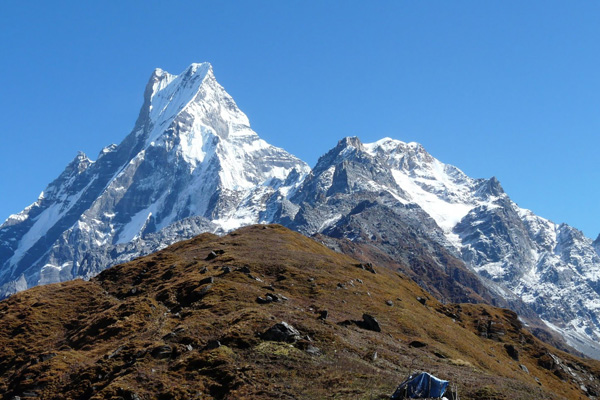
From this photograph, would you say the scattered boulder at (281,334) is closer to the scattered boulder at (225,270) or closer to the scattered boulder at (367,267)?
the scattered boulder at (225,270)

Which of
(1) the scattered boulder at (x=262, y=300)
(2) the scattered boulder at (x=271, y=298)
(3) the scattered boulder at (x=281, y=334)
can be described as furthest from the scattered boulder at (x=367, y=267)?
(3) the scattered boulder at (x=281, y=334)

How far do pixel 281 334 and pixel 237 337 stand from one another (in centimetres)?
472

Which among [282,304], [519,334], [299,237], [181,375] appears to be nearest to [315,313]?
[282,304]

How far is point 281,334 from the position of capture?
6625cm

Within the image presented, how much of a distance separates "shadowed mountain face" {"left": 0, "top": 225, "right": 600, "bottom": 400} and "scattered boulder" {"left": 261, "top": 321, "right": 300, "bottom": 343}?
4.9 inches

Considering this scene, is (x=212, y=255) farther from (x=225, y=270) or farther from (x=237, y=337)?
(x=237, y=337)

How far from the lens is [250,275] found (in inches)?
3989

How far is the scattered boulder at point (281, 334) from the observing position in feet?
216

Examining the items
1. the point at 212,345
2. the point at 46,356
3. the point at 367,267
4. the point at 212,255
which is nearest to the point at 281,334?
the point at 212,345

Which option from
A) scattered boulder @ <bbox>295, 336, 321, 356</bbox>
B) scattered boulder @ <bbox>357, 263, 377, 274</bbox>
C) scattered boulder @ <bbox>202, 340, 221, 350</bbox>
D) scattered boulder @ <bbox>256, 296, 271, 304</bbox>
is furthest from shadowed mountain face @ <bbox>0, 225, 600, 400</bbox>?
scattered boulder @ <bbox>357, 263, 377, 274</bbox>

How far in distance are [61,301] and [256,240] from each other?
49713 millimetres

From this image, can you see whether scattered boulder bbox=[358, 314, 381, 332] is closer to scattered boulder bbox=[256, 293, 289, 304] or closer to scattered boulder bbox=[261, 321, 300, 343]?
scattered boulder bbox=[256, 293, 289, 304]

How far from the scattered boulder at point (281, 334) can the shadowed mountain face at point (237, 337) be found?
0.12 metres

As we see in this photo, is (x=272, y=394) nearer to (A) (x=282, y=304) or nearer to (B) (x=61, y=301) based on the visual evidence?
(A) (x=282, y=304)
